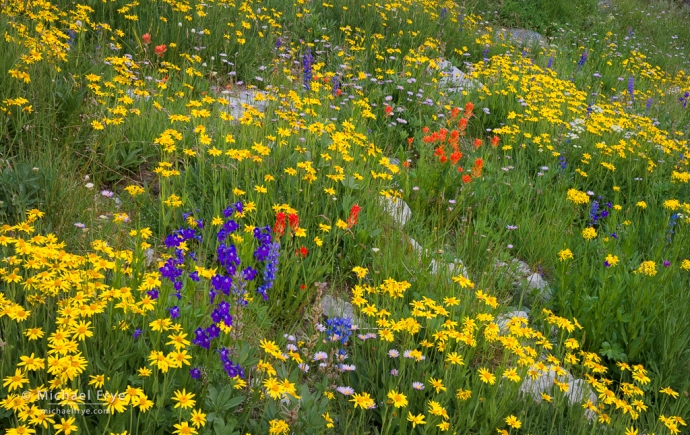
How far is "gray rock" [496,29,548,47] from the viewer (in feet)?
27.5

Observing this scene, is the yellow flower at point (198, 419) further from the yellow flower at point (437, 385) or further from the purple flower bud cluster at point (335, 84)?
the purple flower bud cluster at point (335, 84)

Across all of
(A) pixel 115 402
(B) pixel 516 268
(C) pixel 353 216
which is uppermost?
(A) pixel 115 402

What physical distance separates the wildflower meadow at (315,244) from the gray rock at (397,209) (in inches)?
1.2

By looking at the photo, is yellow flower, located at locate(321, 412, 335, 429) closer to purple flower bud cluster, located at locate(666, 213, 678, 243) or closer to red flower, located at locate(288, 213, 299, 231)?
red flower, located at locate(288, 213, 299, 231)

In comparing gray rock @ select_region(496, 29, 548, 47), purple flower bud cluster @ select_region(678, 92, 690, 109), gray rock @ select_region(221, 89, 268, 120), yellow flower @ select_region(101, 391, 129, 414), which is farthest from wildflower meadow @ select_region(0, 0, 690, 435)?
gray rock @ select_region(496, 29, 548, 47)

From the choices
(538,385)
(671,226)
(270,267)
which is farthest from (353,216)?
(671,226)

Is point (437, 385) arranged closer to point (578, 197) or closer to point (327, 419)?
point (327, 419)

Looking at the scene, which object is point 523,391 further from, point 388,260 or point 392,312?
point 388,260

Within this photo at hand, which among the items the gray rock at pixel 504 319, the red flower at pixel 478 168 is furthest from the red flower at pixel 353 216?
the red flower at pixel 478 168

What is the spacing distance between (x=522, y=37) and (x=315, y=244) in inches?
293

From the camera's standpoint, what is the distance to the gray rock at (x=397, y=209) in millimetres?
3594

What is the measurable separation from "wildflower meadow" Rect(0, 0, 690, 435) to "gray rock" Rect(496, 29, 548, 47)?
77.3 inches

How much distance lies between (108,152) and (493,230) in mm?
2655

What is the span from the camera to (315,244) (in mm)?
3252
